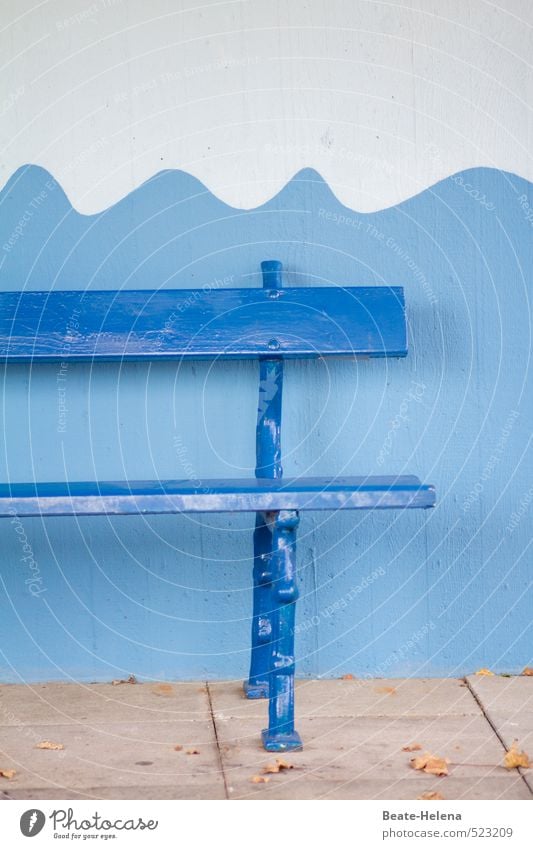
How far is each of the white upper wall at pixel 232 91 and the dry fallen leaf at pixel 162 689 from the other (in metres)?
1.34

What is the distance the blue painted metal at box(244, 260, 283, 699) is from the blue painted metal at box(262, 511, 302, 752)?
326mm

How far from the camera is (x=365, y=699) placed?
2916mm

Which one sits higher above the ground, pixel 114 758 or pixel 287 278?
pixel 287 278

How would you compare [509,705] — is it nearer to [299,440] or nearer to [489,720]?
[489,720]

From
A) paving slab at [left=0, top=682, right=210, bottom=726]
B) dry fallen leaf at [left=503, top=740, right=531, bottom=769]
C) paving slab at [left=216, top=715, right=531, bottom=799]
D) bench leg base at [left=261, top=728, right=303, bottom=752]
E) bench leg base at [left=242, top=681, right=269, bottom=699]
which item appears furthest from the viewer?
bench leg base at [left=242, top=681, right=269, bottom=699]

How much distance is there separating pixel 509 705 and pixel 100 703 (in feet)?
3.49

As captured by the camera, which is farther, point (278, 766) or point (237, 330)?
point (237, 330)

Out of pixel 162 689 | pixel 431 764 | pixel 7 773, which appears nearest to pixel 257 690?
pixel 162 689

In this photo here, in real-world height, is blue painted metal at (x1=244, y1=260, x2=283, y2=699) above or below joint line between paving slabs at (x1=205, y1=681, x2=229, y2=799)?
above

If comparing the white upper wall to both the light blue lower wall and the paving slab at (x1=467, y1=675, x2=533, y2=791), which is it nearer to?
the light blue lower wall

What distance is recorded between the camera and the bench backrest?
2861 mm

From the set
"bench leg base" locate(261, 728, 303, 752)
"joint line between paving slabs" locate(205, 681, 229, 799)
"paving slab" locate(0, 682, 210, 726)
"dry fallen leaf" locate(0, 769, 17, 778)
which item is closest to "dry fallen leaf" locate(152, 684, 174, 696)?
"paving slab" locate(0, 682, 210, 726)

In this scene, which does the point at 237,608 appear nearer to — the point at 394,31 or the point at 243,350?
the point at 243,350

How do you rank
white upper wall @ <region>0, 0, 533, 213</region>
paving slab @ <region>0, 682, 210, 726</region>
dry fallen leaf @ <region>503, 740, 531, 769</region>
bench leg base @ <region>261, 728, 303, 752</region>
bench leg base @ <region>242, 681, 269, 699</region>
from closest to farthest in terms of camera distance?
dry fallen leaf @ <region>503, 740, 531, 769</region>, bench leg base @ <region>261, 728, 303, 752</region>, paving slab @ <region>0, 682, 210, 726</region>, bench leg base @ <region>242, 681, 269, 699</region>, white upper wall @ <region>0, 0, 533, 213</region>
